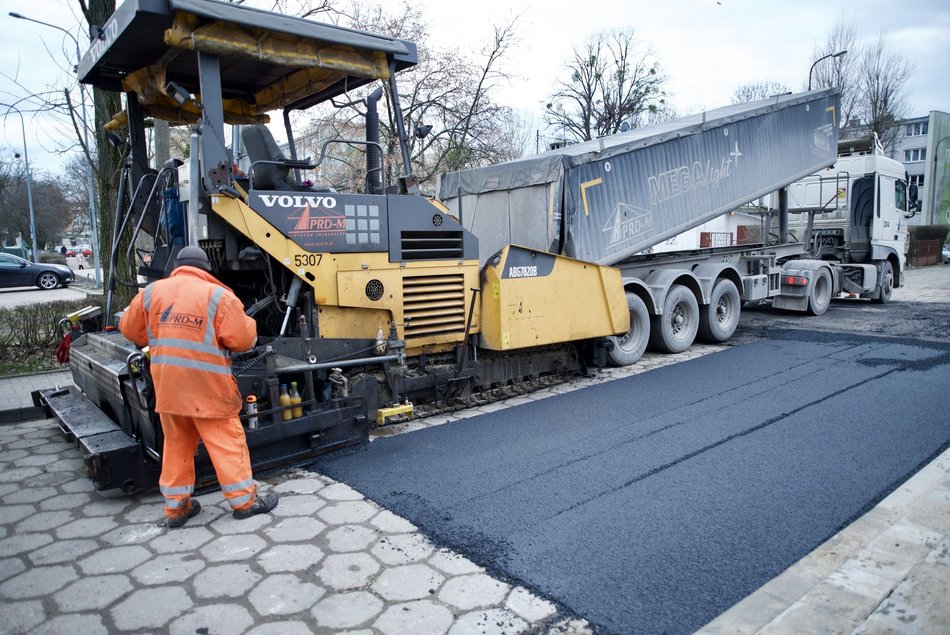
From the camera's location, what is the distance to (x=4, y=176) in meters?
32.7

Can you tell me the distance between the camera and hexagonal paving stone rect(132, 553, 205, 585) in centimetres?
300

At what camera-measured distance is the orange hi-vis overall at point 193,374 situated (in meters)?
3.44

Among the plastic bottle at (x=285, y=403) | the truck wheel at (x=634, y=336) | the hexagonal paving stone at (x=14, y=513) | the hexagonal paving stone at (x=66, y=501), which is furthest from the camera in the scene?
the truck wheel at (x=634, y=336)

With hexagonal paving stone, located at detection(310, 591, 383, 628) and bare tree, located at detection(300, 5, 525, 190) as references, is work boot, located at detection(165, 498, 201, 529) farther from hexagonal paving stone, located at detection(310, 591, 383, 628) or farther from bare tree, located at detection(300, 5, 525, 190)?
bare tree, located at detection(300, 5, 525, 190)

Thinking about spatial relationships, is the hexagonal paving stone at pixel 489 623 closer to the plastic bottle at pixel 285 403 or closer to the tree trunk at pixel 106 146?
the plastic bottle at pixel 285 403

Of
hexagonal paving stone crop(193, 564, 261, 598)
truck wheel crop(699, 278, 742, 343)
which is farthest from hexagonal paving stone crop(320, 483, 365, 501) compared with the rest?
truck wheel crop(699, 278, 742, 343)

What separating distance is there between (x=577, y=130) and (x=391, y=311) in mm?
26778

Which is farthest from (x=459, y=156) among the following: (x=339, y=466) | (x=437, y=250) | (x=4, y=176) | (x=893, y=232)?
(x=4, y=176)

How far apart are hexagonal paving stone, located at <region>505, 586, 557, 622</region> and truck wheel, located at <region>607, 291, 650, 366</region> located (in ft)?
16.3

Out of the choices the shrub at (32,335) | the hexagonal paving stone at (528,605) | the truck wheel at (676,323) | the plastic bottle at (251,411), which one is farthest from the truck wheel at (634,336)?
the shrub at (32,335)

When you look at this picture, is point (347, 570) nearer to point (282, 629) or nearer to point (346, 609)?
point (346, 609)

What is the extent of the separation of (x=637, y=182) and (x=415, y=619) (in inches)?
242

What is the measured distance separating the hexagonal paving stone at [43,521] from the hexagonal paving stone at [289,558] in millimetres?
1351

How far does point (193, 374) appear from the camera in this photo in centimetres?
345
